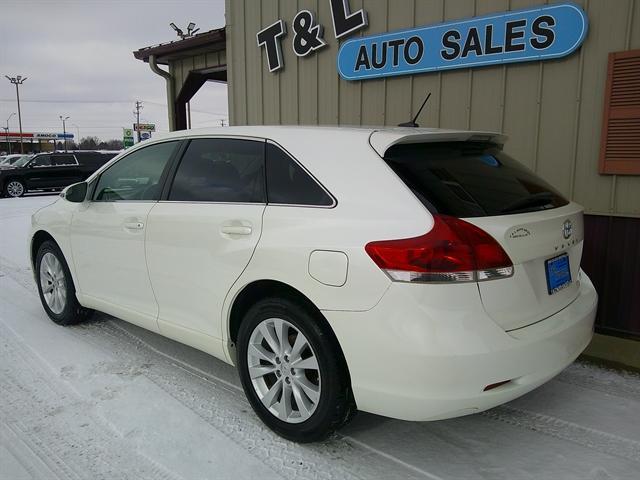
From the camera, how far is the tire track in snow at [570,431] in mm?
2717

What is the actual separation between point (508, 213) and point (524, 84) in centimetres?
246

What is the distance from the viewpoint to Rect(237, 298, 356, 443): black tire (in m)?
2.49

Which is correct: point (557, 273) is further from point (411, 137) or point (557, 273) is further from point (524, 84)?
point (524, 84)

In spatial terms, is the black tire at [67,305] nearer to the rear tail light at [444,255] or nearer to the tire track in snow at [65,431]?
the tire track in snow at [65,431]

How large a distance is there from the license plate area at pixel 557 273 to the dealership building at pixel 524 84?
1.65 meters

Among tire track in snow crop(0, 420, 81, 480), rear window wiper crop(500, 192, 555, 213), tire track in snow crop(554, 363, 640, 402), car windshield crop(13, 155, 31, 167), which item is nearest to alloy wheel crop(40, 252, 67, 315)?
tire track in snow crop(0, 420, 81, 480)

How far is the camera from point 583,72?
4148mm

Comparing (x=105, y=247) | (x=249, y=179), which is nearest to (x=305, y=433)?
(x=249, y=179)

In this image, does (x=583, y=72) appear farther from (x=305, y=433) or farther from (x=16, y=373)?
(x=16, y=373)

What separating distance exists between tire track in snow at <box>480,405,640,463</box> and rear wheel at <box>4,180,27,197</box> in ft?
62.1

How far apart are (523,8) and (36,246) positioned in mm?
4625

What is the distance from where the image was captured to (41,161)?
1884 centimetres

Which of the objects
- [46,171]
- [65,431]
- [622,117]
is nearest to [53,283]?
[65,431]

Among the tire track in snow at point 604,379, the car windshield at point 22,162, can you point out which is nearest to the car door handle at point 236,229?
the tire track in snow at point 604,379
